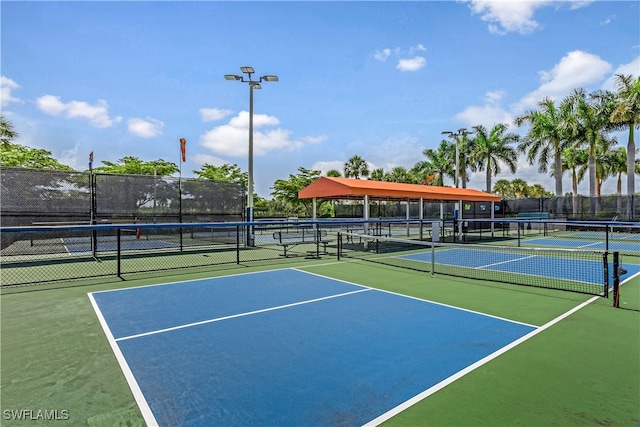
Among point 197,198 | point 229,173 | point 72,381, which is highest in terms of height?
point 229,173

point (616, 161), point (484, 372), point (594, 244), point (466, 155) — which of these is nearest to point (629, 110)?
point (594, 244)

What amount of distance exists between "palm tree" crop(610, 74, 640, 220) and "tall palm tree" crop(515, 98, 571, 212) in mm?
4720

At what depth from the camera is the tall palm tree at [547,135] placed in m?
36.0

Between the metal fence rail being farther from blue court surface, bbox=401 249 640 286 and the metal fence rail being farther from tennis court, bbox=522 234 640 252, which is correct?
blue court surface, bbox=401 249 640 286

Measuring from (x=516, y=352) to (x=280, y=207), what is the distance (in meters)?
47.3

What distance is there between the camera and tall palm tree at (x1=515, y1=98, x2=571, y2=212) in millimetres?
36000

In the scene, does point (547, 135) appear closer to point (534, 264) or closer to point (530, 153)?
point (530, 153)

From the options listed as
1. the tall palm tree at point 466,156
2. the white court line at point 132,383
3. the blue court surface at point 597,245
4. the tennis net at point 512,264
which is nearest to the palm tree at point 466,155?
the tall palm tree at point 466,156

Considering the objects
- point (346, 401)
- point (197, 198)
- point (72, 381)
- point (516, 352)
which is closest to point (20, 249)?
point (197, 198)

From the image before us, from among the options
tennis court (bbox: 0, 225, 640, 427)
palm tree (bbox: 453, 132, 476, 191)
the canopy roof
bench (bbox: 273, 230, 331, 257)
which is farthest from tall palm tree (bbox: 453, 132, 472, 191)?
tennis court (bbox: 0, 225, 640, 427)

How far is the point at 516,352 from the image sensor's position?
489cm

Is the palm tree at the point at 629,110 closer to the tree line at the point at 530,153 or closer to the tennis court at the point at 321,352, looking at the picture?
the tree line at the point at 530,153

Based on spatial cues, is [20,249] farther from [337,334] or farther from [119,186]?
[337,334]

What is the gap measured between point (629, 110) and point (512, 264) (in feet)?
86.0
